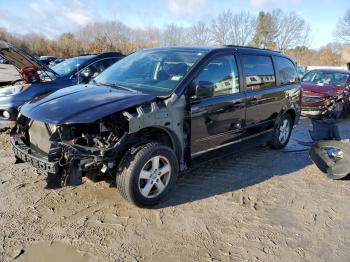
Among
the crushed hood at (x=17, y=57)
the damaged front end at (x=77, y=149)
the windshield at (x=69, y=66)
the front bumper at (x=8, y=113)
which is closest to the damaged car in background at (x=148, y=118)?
the damaged front end at (x=77, y=149)

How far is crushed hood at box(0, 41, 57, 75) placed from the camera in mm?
6887

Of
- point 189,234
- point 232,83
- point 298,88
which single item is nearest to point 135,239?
point 189,234

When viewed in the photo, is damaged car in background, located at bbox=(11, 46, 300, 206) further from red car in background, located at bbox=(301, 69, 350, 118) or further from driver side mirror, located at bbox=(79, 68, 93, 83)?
red car in background, located at bbox=(301, 69, 350, 118)

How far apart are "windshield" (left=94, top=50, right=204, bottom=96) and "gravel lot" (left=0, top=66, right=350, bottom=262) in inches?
44.8

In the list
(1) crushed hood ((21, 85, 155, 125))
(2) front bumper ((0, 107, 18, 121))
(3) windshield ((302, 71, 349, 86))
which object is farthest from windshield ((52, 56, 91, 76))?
(3) windshield ((302, 71, 349, 86))

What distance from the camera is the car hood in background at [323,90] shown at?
32.9 feet

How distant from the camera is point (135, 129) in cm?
371

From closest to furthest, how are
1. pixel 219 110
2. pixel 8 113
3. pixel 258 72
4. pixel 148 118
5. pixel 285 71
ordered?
pixel 148 118, pixel 219 110, pixel 258 72, pixel 8 113, pixel 285 71

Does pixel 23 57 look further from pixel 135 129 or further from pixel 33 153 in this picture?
pixel 135 129

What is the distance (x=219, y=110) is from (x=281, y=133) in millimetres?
2401

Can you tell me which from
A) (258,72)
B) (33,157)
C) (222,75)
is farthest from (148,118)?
(258,72)

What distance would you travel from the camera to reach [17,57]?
711 centimetres

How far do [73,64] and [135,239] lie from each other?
5.71 meters

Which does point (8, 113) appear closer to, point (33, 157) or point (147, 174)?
point (33, 157)
